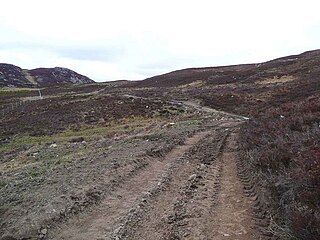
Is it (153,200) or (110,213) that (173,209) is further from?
(110,213)

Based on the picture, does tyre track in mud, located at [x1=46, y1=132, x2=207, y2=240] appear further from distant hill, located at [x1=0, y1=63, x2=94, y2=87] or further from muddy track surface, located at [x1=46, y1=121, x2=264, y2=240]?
distant hill, located at [x1=0, y1=63, x2=94, y2=87]

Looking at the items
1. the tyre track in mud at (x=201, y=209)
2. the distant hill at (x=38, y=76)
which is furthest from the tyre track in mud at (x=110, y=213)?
the distant hill at (x=38, y=76)

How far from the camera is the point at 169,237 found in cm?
730

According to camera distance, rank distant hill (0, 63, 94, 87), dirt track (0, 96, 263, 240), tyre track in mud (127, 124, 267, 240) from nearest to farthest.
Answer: tyre track in mud (127, 124, 267, 240), dirt track (0, 96, 263, 240), distant hill (0, 63, 94, 87)

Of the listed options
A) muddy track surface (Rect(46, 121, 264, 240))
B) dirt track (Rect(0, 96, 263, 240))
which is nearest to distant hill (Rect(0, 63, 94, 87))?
dirt track (Rect(0, 96, 263, 240))

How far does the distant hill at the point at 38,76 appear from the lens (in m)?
142

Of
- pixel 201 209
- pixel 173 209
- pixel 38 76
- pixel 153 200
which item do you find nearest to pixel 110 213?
pixel 153 200

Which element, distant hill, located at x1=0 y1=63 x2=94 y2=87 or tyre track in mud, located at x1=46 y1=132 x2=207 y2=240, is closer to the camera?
tyre track in mud, located at x1=46 y1=132 x2=207 y2=240

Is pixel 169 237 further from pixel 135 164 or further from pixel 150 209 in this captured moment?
pixel 135 164

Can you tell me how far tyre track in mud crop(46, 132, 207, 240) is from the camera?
770 cm

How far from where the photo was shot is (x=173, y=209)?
8.73m

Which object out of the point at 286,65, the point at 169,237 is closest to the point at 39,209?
the point at 169,237

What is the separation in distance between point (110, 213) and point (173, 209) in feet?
4.54

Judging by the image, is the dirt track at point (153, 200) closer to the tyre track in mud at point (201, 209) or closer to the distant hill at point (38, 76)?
the tyre track in mud at point (201, 209)
